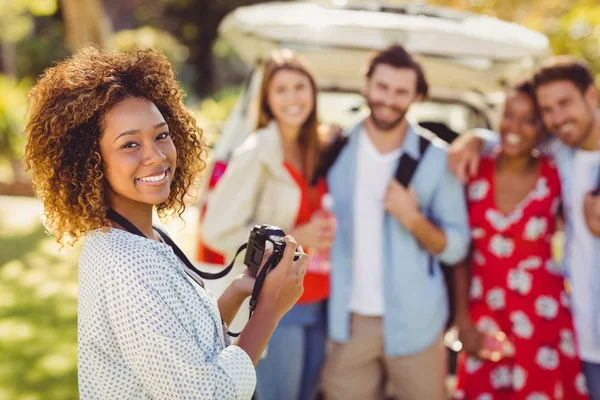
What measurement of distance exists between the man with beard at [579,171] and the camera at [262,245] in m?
1.38

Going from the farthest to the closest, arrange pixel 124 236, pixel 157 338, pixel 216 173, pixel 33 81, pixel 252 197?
1. pixel 33 81
2. pixel 216 173
3. pixel 252 197
4. pixel 124 236
5. pixel 157 338

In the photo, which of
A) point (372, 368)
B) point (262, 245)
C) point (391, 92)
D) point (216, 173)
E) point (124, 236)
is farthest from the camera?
point (216, 173)

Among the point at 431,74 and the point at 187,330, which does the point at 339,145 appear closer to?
the point at 431,74

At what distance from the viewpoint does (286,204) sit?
286cm

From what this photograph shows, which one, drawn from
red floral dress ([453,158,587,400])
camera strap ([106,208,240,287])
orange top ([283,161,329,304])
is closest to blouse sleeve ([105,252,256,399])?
camera strap ([106,208,240,287])

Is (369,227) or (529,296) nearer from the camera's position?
(529,296)

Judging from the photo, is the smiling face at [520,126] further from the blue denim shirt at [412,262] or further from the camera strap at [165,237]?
the camera strap at [165,237]

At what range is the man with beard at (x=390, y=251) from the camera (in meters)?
2.91

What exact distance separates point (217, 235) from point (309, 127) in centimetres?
71

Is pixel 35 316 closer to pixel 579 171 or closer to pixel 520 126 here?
pixel 520 126

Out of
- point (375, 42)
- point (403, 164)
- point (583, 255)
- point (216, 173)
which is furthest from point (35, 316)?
point (583, 255)

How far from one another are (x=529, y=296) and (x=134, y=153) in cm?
207

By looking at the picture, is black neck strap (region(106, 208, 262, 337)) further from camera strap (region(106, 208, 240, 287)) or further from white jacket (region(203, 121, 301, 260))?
white jacket (region(203, 121, 301, 260))

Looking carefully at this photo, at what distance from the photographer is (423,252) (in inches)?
118
